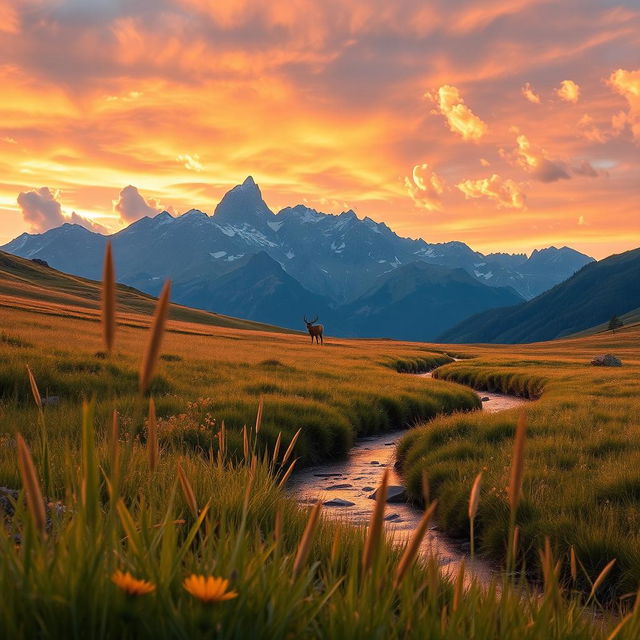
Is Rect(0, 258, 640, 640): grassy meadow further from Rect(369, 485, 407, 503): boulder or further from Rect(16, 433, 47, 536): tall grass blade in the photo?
Rect(369, 485, 407, 503): boulder

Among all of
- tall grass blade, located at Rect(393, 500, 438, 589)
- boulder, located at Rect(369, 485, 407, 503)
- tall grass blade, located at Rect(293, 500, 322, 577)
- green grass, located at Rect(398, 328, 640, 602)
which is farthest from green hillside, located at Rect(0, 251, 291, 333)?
tall grass blade, located at Rect(393, 500, 438, 589)

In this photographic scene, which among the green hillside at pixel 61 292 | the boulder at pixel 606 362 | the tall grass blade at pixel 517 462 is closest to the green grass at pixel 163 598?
the tall grass blade at pixel 517 462

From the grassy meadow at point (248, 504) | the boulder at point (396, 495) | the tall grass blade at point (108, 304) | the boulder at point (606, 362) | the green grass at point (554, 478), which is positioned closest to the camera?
the tall grass blade at point (108, 304)

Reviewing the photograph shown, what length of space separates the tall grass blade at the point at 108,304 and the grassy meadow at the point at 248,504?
7cm

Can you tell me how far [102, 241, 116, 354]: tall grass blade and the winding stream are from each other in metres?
6.35

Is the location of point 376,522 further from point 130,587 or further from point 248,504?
point 248,504

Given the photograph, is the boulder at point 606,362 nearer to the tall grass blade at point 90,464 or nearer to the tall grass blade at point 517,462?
the tall grass blade at point 517,462

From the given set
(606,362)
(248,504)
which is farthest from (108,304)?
(606,362)

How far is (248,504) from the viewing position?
14.4 ft

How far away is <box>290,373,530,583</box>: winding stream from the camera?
9.30 metres

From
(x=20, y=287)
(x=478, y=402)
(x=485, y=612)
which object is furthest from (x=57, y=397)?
(x=20, y=287)

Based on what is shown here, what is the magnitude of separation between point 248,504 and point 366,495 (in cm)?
861

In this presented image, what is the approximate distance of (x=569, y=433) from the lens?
14406 millimetres

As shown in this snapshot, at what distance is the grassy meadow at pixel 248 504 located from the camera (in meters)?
2.17
